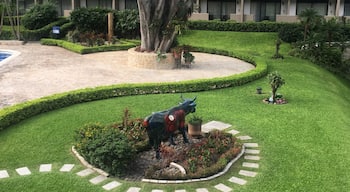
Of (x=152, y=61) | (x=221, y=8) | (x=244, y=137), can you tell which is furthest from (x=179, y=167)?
(x=221, y=8)

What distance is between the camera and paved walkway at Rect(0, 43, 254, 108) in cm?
1889

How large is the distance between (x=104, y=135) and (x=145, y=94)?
736 centimetres

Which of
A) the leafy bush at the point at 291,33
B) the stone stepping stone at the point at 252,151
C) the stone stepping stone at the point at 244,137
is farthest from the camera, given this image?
the leafy bush at the point at 291,33

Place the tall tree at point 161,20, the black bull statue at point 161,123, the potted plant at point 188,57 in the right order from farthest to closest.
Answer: the potted plant at point 188,57 → the tall tree at point 161,20 → the black bull statue at point 161,123

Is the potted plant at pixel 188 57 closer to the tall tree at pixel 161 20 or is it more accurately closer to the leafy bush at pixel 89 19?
the tall tree at pixel 161 20

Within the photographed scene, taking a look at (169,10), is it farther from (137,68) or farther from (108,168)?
(108,168)

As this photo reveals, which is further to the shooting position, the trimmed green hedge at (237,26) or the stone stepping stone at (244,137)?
the trimmed green hedge at (237,26)

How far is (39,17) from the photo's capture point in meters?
37.9

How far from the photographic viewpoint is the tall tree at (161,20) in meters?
24.2

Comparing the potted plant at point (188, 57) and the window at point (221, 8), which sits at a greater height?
the window at point (221, 8)

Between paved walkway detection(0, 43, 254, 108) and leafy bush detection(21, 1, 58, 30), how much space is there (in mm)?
8055

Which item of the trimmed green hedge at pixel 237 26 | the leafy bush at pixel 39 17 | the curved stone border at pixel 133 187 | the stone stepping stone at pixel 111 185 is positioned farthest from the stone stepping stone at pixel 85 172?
the leafy bush at pixel 39 17

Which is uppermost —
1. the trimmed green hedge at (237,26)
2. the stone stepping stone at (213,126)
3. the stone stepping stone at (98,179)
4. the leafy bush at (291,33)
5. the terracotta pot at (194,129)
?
the trimmed green hedge at (237,26)

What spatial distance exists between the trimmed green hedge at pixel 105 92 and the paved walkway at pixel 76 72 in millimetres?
1610
